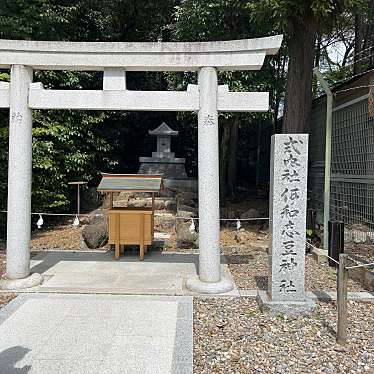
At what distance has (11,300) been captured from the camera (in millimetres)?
5426

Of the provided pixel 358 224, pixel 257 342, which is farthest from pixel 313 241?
pixel 257 342

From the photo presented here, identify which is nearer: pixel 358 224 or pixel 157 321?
pixel 157 321

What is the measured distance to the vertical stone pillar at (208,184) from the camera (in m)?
5.81

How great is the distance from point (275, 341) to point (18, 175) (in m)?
4.48

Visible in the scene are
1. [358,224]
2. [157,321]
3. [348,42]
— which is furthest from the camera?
[348,42]

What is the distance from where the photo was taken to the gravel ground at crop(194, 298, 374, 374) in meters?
3.72

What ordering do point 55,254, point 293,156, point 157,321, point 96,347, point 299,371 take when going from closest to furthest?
point 299,371 < point 96,347 < point 157,321 < point 293,156 < point 55,254

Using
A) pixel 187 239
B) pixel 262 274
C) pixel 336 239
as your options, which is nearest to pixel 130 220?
pixel 187 239

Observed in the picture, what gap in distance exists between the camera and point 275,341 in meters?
4.24

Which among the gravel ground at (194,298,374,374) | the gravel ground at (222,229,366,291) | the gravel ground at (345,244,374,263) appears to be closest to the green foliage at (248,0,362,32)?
the gravel ground at (345,244,374,263)

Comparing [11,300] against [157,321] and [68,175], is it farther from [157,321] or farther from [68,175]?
[68,175]

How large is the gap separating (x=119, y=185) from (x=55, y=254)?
87.3 inches

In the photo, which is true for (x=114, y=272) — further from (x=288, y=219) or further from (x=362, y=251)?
(x=362, y=251)

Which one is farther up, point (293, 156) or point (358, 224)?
point (293, 156)
